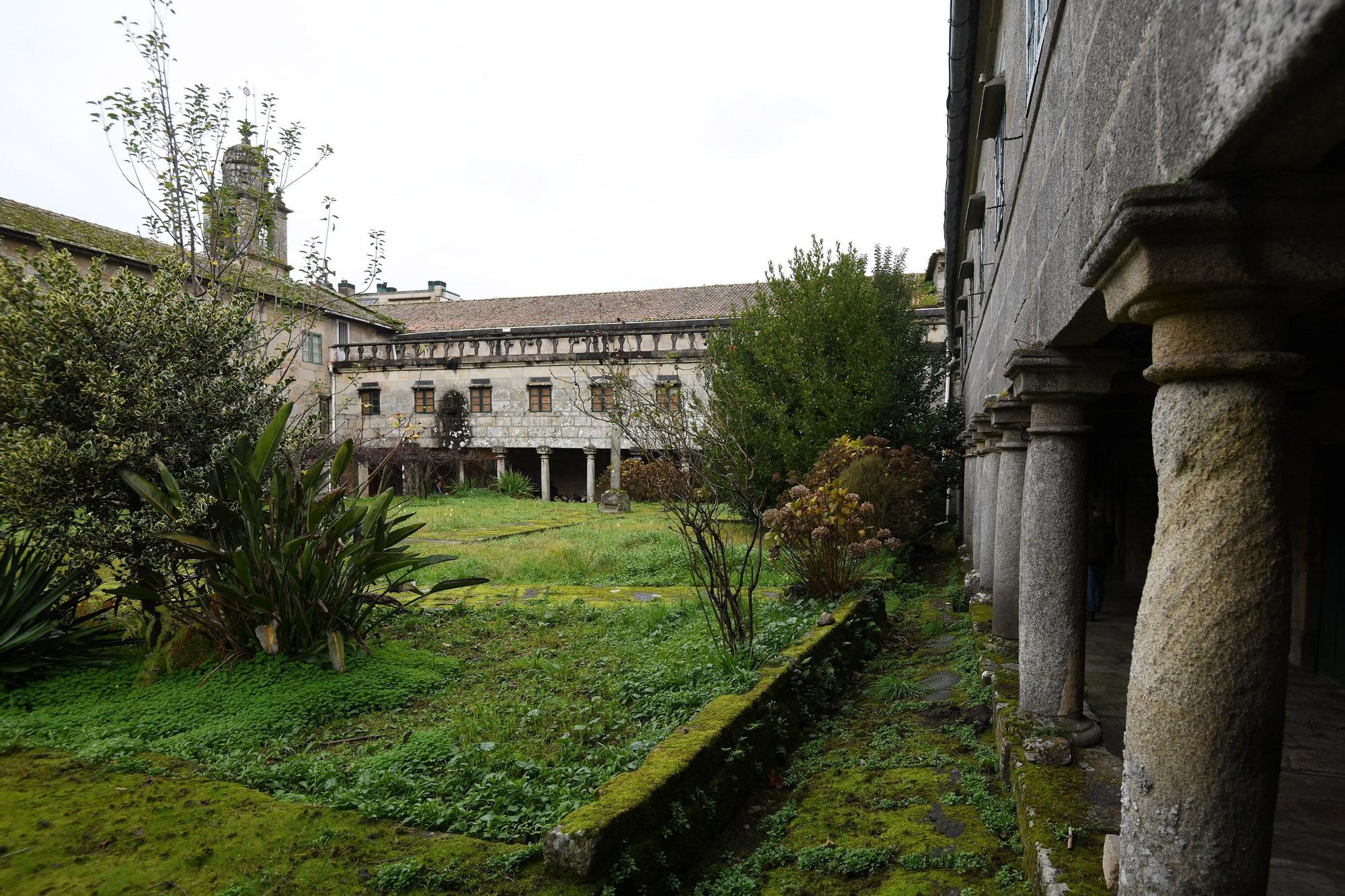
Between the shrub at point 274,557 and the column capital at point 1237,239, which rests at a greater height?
the column capital at point 1237,239

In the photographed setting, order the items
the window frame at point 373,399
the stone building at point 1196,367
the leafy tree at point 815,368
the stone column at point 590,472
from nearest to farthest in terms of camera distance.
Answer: the stone building at point 1196,367 → the leafy tree at point 815,368 → the stone column at point 590,472 → the window frame at point 373,399

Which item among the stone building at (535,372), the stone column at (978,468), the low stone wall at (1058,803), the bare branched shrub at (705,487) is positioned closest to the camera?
the low stone wall at (1058,803)

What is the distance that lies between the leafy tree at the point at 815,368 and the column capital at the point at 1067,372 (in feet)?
27.8

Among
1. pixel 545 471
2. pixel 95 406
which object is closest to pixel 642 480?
pixel 545 471

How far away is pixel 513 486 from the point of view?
2369cm

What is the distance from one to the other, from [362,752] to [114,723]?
145 centimetres

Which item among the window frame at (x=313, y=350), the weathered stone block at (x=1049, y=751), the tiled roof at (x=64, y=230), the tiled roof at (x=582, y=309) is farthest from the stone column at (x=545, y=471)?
the weathered stone block at (x=1049, y=751)

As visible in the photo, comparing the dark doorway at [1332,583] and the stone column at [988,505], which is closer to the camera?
the dark doorway at [1332,583]

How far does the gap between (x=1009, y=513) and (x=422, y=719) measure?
388 centimetres

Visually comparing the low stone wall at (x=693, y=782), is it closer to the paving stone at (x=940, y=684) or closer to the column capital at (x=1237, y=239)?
the paving stone at (x=940, y=684)

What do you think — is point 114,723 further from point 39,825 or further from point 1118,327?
point 1118,327

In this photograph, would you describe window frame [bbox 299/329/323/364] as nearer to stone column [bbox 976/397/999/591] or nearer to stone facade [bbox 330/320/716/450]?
stone facade [bbox 330/320/716/450]

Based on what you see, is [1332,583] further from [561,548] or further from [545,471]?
[545,471]

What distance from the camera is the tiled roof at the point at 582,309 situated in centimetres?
2677
